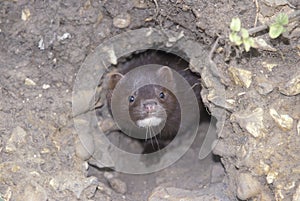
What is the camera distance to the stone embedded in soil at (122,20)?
3.65m

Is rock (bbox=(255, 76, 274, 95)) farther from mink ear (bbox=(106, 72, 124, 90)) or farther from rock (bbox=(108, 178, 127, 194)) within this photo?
mink ear (bbox=(106, 72, 124, 90))

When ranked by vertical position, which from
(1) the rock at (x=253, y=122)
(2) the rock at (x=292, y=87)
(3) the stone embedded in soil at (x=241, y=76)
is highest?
(2) the rock at (x=292, y=87)

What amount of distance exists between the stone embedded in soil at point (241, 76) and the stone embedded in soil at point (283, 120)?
24 cm

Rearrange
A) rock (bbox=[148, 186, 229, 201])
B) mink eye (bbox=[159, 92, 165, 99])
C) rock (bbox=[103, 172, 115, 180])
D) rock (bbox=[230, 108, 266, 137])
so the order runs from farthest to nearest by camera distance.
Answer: mink eye (bbox=[159, 92, 165, 99]), rock (bbox=[103, 172, 115, 180]), rock (bbox=[148, 186, 229, 201]), rock (bbox=[230, 108, 266, 137])

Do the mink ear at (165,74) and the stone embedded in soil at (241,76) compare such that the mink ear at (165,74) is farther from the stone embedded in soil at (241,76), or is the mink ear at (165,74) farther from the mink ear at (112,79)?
the stone embedded in soil at (241,76)

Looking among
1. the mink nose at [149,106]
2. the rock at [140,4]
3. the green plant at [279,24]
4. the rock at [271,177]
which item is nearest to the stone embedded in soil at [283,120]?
the rock at [271,177]

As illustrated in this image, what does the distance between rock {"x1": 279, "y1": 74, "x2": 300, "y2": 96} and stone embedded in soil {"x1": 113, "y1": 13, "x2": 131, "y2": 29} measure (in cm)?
124

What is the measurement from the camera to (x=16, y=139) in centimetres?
320

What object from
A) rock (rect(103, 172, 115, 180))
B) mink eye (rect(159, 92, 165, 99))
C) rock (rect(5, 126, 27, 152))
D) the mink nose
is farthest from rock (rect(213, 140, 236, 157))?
rock (rect(5, 126, 27, 152))

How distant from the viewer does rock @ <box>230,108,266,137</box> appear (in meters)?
2.97

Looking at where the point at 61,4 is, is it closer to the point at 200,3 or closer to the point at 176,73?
the point at 200,3

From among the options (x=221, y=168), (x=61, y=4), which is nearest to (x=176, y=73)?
(x=221, y=168)

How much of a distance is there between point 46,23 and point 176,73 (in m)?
1.43

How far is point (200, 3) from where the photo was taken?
3.31m
